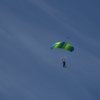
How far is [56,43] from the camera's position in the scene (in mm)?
170875

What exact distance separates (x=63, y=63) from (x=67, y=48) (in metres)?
3.76

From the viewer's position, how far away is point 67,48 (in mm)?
167875

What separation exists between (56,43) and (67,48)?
3.58m

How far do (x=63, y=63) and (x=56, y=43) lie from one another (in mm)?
3524

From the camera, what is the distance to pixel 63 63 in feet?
560
